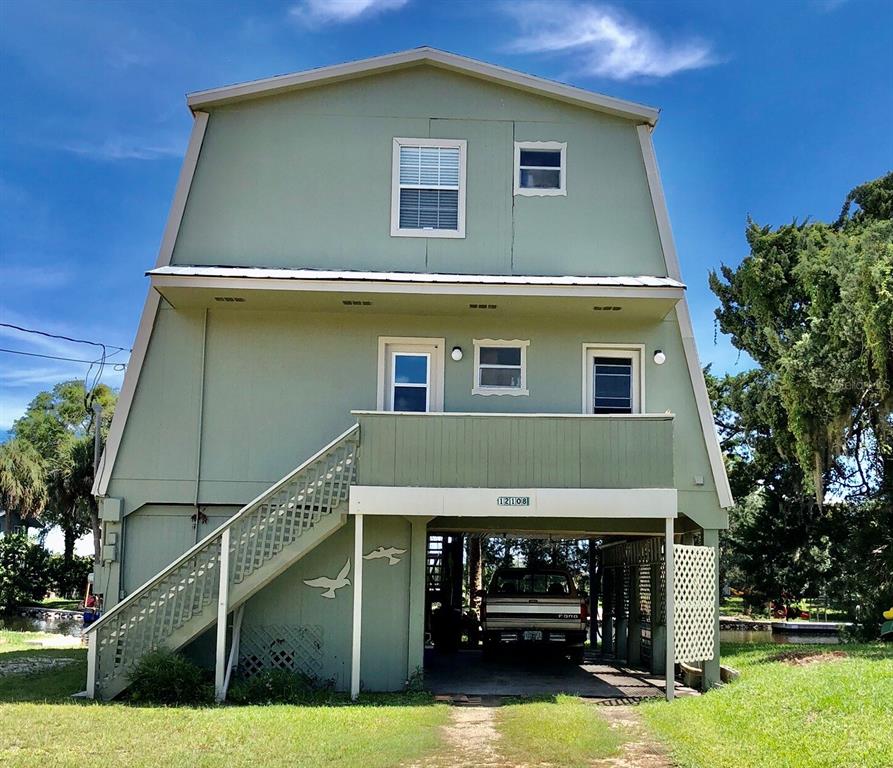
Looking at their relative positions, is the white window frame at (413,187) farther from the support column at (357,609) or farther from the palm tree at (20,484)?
the palm tree at (20,484)

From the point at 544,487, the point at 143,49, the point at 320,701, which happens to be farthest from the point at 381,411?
the point at 143,49

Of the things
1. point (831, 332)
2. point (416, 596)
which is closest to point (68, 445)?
point (416, 596)

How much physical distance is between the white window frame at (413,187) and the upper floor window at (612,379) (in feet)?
9.91

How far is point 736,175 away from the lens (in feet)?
99.1

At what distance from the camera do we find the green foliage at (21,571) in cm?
3475

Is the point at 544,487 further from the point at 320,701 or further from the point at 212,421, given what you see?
the point at 212,421

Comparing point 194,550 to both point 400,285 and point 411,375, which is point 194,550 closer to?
point 411,375

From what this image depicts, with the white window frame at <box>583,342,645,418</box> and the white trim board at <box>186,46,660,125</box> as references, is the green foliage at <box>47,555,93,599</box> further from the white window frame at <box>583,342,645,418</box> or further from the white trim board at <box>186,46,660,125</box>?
the white window frame at <box>583,342,645,418</box>

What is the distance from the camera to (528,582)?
2003 centimetres

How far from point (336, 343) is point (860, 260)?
10.8m

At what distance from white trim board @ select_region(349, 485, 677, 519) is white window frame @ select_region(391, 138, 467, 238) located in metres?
4.47

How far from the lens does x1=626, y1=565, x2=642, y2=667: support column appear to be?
19156mm

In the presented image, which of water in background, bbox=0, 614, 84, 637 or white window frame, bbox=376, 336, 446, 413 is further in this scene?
water in background, bbox=0, 614, 84, 637

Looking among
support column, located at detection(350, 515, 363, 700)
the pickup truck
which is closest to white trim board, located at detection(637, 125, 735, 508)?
the pickup truck
